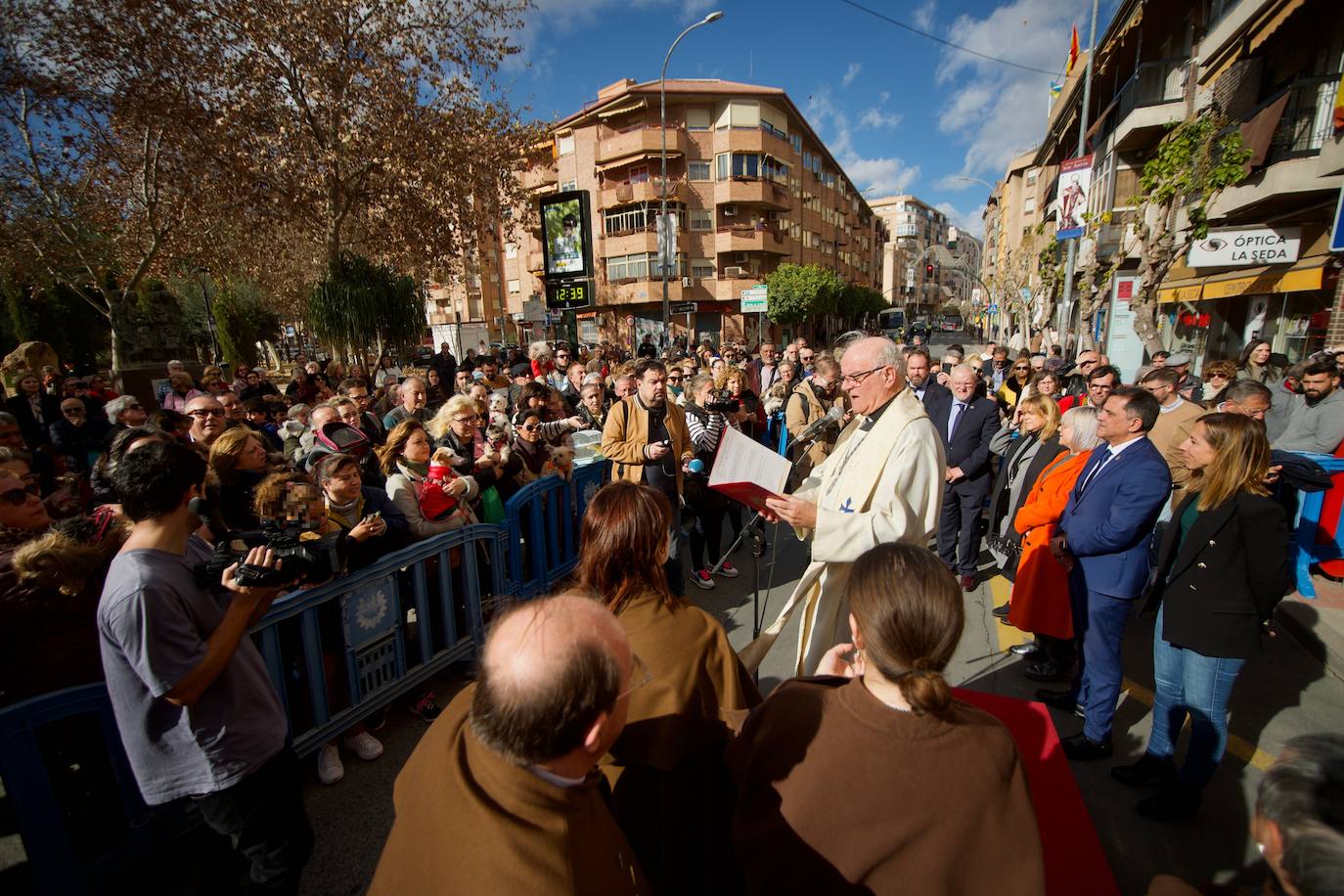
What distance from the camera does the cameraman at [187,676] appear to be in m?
1.72

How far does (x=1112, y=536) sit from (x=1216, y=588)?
0.40 meters

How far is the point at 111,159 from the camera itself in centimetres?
1220

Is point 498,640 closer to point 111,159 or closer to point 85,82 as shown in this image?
point 85,82

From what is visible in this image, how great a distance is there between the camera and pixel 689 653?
170 centimetres

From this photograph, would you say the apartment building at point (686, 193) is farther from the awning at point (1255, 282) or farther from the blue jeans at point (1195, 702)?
the blue jeans at point (1195, 702)

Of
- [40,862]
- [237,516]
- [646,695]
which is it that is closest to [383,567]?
[237,516]

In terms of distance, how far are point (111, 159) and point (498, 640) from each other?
17.3 metres

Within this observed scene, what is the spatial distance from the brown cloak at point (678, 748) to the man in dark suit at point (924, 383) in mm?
4322

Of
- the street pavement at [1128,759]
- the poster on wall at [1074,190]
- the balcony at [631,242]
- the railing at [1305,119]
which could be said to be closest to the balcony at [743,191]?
the balcony at [631,242]

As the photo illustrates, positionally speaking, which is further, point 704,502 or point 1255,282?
point 1255,282

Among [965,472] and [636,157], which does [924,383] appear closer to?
[965,472]

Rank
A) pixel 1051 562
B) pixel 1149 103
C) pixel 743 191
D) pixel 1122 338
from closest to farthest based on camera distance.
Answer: pixel 1051 562
pixel 1149 103
pixel 1122 338
pixel 743 191

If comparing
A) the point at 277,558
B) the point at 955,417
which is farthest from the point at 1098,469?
the point at 277,558

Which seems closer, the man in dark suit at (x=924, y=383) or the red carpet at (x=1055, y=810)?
the red carpet at (x=1055, y=810)
